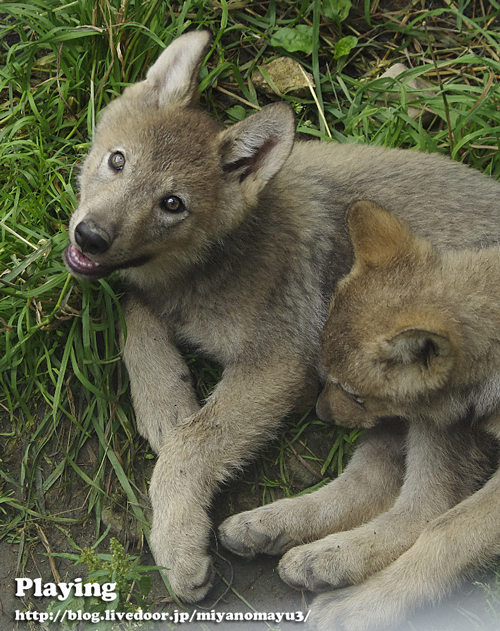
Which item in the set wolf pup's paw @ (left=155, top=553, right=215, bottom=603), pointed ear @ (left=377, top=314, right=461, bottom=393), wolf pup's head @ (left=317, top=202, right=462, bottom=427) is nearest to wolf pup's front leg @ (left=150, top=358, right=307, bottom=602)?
wolf pup's paw @ (left=155, top=553, right=215, bottom=603)

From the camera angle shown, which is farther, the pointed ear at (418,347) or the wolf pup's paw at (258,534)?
the wolf pup's paw at (258,534)

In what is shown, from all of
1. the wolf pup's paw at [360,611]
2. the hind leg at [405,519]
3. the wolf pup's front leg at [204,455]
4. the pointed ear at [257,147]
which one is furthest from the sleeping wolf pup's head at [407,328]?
the wolf pup's paw at [360,611]

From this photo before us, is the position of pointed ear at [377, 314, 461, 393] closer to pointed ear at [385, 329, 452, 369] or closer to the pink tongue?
pointed ear at [385, 329, 452, 369]

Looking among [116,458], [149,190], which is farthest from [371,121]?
[116,458]

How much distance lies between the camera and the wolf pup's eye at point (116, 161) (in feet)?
14.8

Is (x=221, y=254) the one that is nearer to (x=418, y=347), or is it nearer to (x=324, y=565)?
(x=418, y=347)

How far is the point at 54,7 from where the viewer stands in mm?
5926

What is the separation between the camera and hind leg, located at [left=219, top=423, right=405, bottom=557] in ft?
15.5

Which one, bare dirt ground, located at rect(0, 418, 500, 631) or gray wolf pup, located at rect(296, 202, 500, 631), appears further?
bare dirt ground, located at rect(0, 418, 500, 631)

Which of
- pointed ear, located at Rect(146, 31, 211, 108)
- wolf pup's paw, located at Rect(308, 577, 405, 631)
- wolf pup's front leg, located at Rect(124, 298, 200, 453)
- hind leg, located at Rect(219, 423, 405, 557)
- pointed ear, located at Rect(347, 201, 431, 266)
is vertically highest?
pointed ear, located at Rect(146, 31, 211, 108)

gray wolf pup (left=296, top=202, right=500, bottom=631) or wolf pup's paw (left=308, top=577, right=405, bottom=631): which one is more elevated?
gray wolf pup (left=296, top=202, right=500, bottom=631)

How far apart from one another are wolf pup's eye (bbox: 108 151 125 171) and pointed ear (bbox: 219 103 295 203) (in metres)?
0.59

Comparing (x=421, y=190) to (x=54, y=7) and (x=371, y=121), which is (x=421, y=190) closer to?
(x=371, y=121)

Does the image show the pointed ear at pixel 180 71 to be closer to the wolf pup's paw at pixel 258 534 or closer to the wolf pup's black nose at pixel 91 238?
the wolf pup's black nose at pixel 91 238
